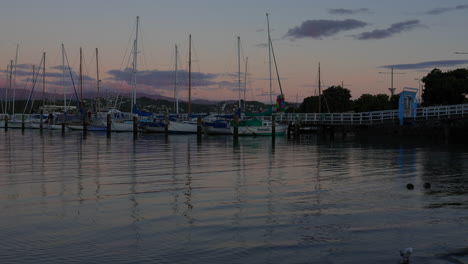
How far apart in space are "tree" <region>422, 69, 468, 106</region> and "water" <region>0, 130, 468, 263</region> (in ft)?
202

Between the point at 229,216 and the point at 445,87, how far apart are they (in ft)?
242

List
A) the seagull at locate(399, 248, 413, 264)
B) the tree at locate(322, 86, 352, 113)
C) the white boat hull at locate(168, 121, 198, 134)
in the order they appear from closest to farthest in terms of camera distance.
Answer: the seagull at locate(399, 248, 413, 264)
the white boat hull at locate(168, 121, 198, 134)
the tree at locate(322, 86, 352, 113)

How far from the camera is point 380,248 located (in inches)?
348

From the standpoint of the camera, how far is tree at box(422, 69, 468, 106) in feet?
253

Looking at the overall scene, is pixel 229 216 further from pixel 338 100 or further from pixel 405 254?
pixel 338 100

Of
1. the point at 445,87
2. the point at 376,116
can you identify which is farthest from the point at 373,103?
the point at 376,116

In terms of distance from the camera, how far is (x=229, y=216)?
11.5m

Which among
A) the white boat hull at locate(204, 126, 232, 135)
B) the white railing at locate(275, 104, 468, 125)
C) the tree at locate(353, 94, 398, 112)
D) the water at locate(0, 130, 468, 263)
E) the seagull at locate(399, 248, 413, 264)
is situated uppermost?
the tree at locate(353, 94, 398, 112)

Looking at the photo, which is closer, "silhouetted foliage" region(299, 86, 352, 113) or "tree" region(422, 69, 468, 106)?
"tree" region(422, 69, 468, 106)

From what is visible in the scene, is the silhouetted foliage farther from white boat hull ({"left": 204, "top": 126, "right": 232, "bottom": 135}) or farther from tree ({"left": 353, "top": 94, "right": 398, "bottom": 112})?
white boat hull ({"left": 204, "top": 126, "right": 232, "bottom": 135})

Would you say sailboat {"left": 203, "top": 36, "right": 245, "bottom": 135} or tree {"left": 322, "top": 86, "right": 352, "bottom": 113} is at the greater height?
tree {"left": 322, "top": 86, "right": 352, "bottom": 113}

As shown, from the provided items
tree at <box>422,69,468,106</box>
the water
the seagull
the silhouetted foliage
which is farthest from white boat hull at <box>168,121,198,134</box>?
the seagull

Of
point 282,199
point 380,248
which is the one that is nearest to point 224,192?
point 282,199

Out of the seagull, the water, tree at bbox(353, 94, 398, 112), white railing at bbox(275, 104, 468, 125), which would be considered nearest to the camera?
the seagull
